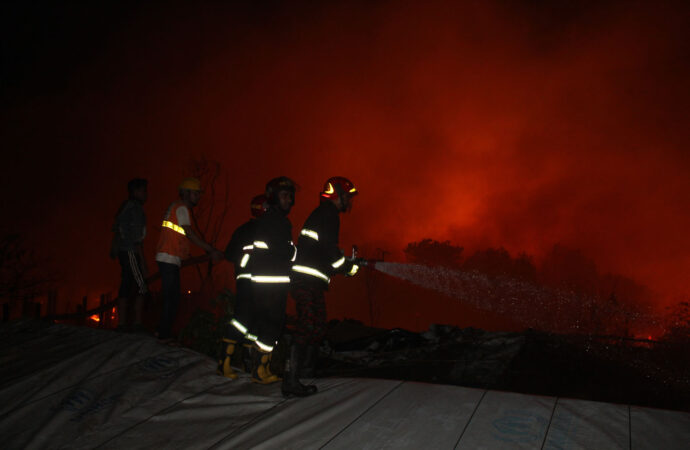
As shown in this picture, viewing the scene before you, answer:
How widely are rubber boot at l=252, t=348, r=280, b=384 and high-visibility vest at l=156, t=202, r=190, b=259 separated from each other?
5.74 feet

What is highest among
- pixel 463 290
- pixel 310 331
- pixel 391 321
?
pixel 463 290

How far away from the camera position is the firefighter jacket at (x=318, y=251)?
4492 mm

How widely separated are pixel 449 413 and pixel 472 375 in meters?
1.64

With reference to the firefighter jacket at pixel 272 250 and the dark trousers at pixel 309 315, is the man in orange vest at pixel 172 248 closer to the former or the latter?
the firefighter jacket at pixel 272 250

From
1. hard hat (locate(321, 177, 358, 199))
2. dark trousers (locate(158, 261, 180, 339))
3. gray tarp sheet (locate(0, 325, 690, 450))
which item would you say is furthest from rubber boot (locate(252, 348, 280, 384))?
hard hat (locate(321, 177, 358, 199))

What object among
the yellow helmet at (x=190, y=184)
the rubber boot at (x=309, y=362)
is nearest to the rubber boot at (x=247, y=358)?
the rubber boot at (x=309, y=362)

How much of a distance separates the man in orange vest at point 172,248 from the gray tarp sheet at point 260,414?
0.54 metres

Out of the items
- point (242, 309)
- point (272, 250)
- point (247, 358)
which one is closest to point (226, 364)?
point (247, 358)

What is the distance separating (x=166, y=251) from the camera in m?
5.55

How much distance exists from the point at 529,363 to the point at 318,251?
8.65ft

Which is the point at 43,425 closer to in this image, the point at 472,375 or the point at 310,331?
the point at 310,331

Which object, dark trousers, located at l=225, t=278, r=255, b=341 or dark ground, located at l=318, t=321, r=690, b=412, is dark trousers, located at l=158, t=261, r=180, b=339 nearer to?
dark trousers, located at l=225, t=278, r=255, b=341

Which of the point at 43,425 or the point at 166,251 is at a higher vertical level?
the point at 166,251

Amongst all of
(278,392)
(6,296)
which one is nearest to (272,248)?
(278,392)
